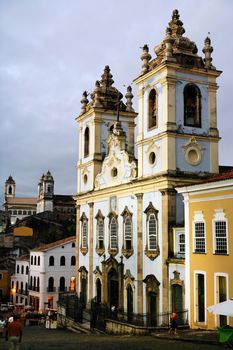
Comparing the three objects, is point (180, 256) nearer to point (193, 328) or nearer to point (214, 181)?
point (193, 328)

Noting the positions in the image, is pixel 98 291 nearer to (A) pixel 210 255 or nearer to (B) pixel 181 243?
(B) pixel 181 243

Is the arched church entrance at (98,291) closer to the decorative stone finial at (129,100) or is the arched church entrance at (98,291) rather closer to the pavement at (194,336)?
the pavement at (194,336)

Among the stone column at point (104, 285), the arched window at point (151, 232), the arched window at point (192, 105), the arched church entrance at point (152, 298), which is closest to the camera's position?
the arched church entrance at point (152, 298)

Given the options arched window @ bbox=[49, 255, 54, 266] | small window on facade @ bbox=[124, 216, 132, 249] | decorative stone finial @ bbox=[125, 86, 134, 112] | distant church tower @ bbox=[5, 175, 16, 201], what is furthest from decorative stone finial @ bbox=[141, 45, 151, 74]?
distant church tower @ bbox=[5, 175, 16, 201]

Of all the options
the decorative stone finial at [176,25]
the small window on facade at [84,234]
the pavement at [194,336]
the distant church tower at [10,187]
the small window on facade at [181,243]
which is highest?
the distant church tower at [10,187]

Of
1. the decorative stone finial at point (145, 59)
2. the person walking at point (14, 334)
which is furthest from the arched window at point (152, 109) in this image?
the person walking at point (14, 334)

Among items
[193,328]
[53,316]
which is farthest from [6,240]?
[193,328]

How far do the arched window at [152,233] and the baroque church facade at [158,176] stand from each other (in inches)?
2.2

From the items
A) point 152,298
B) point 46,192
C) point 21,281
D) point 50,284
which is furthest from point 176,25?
point 46,192

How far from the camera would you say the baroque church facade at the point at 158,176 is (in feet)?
86.9

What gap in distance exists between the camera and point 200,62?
29.4 meters

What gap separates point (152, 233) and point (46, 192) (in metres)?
101

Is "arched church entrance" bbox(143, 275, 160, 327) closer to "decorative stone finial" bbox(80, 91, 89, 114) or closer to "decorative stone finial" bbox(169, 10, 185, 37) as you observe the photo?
"decorative stone finial" bbox(169, 10, 185, 37)

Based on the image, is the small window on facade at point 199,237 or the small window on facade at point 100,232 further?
the small window on facade at point 100,232
